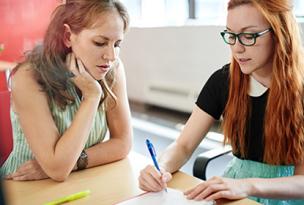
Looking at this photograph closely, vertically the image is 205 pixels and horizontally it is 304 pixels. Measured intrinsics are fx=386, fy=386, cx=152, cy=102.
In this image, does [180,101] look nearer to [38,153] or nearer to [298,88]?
[298,88]

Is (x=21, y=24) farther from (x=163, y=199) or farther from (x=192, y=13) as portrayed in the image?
(x=192, y=13)

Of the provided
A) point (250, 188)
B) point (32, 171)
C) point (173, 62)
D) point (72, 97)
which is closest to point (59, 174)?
point (32, 171)

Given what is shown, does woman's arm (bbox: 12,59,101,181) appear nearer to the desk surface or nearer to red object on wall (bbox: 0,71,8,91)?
the desk surface

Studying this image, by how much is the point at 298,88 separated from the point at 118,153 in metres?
0.47

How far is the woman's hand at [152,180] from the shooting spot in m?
0.75

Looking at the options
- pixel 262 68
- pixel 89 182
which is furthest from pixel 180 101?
pixel 89 182

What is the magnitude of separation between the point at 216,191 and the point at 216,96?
424 mm

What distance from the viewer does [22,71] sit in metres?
0.61

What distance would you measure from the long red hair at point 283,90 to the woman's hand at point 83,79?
378 millimetres

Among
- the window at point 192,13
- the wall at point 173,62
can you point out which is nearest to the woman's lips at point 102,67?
the window at point 192,13

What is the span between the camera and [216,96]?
3.61 feet

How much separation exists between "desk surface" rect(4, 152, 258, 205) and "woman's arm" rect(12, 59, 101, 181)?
3 centimetres

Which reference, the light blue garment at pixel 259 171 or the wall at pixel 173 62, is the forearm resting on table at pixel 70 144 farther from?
the wall at pixel 173 62

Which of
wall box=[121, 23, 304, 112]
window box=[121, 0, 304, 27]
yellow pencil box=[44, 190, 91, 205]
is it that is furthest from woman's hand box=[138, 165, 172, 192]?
wall box=[121, 23, 304, 112]
